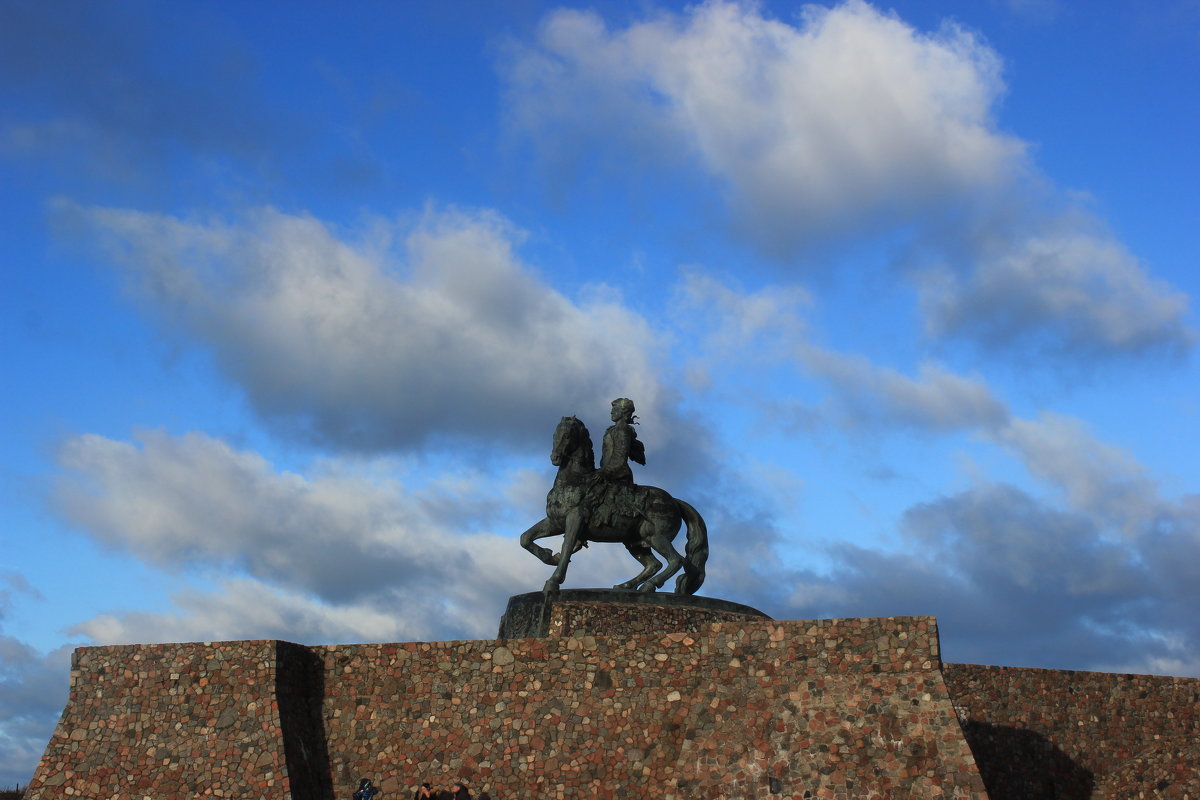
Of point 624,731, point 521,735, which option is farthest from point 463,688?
point 624,731

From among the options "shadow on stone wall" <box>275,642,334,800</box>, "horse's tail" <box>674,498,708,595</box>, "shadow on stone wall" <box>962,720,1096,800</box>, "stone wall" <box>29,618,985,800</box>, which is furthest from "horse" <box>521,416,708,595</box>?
"shadow on stone wall" <box>962,720,1096,800</box>

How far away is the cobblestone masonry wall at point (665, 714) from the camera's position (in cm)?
1697

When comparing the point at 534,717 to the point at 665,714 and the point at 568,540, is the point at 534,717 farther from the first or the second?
the point at 568,540

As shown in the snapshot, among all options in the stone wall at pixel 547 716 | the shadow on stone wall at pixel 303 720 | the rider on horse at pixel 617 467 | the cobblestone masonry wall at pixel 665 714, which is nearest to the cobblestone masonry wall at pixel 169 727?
the stone wall at pixel 547 716

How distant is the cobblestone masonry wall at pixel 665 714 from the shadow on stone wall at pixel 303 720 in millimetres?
160

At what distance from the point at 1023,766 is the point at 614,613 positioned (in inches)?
260

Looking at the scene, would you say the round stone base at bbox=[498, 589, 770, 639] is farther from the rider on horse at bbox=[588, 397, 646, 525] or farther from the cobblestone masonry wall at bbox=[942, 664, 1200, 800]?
the cobblestone masonry wall at bbox=[942, 664, 1200, 800]

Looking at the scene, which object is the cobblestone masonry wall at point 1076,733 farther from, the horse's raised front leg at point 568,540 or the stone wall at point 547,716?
the horse's raised front leg at point 568,540

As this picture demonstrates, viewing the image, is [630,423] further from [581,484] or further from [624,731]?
[624,731]

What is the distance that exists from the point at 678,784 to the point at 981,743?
232 inches

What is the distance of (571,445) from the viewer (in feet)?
71.6

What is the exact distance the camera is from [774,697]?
1769 centimetres

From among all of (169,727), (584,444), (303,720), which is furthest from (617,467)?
(169,727)

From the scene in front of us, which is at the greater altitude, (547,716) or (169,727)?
(547,716)
